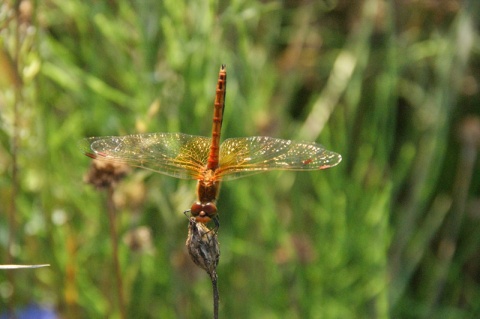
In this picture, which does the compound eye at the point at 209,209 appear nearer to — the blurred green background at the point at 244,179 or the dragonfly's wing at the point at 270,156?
the dragonfly's wing at the point at 270,156

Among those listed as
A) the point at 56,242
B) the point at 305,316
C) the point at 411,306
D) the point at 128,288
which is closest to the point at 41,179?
the point at 56,242

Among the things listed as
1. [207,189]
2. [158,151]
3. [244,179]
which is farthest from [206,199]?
[244,179]

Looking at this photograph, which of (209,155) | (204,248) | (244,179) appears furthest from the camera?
(244,179)

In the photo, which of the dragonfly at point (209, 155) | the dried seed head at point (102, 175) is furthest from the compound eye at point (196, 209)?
the dried seed head at point (102, 175)

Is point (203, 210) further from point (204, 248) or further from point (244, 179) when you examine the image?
point (244, 179)

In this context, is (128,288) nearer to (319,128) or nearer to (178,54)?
(178,54)
